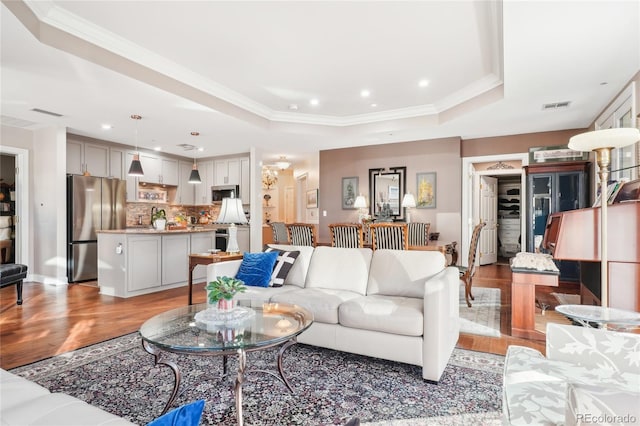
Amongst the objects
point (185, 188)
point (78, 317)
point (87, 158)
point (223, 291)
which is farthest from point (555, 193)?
point (87, 158)

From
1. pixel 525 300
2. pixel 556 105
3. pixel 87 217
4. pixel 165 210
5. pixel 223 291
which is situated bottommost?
pixel 525 300

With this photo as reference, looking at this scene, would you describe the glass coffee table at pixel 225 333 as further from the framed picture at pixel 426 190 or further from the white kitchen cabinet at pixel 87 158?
the white kitchen cabinet at pixel 87 158

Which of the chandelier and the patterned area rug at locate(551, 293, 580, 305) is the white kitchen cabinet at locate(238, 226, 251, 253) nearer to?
the chandelier

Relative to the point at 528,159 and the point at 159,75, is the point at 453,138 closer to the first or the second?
the point at 528,159

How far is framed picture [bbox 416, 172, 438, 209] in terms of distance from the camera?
672cm

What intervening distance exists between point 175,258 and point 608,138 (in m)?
5.32

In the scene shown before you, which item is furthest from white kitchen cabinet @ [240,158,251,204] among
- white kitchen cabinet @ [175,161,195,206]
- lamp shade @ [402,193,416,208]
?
lamp shade @ [402,193,416,208]

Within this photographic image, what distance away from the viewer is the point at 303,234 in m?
4.87

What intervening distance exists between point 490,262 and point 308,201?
466 centimetres

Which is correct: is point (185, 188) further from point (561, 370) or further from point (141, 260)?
point (561, 370)

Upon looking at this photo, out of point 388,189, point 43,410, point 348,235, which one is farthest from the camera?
point 388,189

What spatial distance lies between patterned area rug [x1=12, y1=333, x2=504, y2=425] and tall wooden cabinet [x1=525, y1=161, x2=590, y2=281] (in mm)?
3814

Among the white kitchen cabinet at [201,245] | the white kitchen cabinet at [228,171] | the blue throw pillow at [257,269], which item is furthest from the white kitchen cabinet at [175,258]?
the white kitchen cabinet at [228,171]

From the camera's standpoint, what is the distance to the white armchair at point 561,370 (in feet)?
3.60
